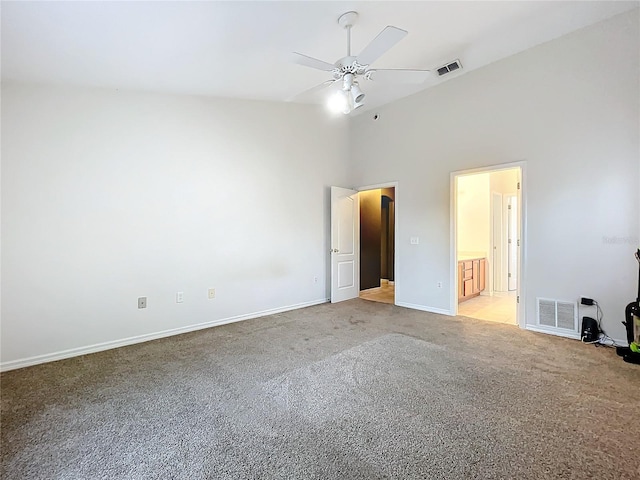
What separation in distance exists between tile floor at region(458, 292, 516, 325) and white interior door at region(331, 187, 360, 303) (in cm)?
189

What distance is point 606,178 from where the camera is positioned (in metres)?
3.31

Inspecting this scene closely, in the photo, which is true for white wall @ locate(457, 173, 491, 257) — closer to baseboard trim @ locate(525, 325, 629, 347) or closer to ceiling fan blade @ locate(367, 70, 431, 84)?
baseboard trim @ locate(525, 325, 629, 347)

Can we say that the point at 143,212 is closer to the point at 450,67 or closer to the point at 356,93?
the point at 356,93

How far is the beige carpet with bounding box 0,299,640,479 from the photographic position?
1.63m

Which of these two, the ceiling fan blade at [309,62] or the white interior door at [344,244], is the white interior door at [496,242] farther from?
the ceiling fan blade at [309,62]

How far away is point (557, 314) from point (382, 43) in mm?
3555

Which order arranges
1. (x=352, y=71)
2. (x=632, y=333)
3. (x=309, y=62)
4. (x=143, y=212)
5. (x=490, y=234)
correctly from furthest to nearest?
(x=490, y=234) < (x=143, y=212) < (x=632, y=333) < (x=352, y=71) < (x=309, y=62)

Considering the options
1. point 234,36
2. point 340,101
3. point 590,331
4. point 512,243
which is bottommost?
point 590,331

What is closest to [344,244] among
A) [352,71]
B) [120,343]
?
[352,71]

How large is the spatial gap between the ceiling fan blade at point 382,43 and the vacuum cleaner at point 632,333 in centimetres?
305

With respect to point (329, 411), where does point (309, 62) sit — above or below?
above

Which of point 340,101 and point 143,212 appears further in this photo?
point 143,212

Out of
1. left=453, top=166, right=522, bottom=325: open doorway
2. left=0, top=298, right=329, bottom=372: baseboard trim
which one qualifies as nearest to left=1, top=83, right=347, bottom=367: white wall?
left=0, top=298, right=329, bottom=372: baseboard trim

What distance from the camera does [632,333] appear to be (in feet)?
9.79
